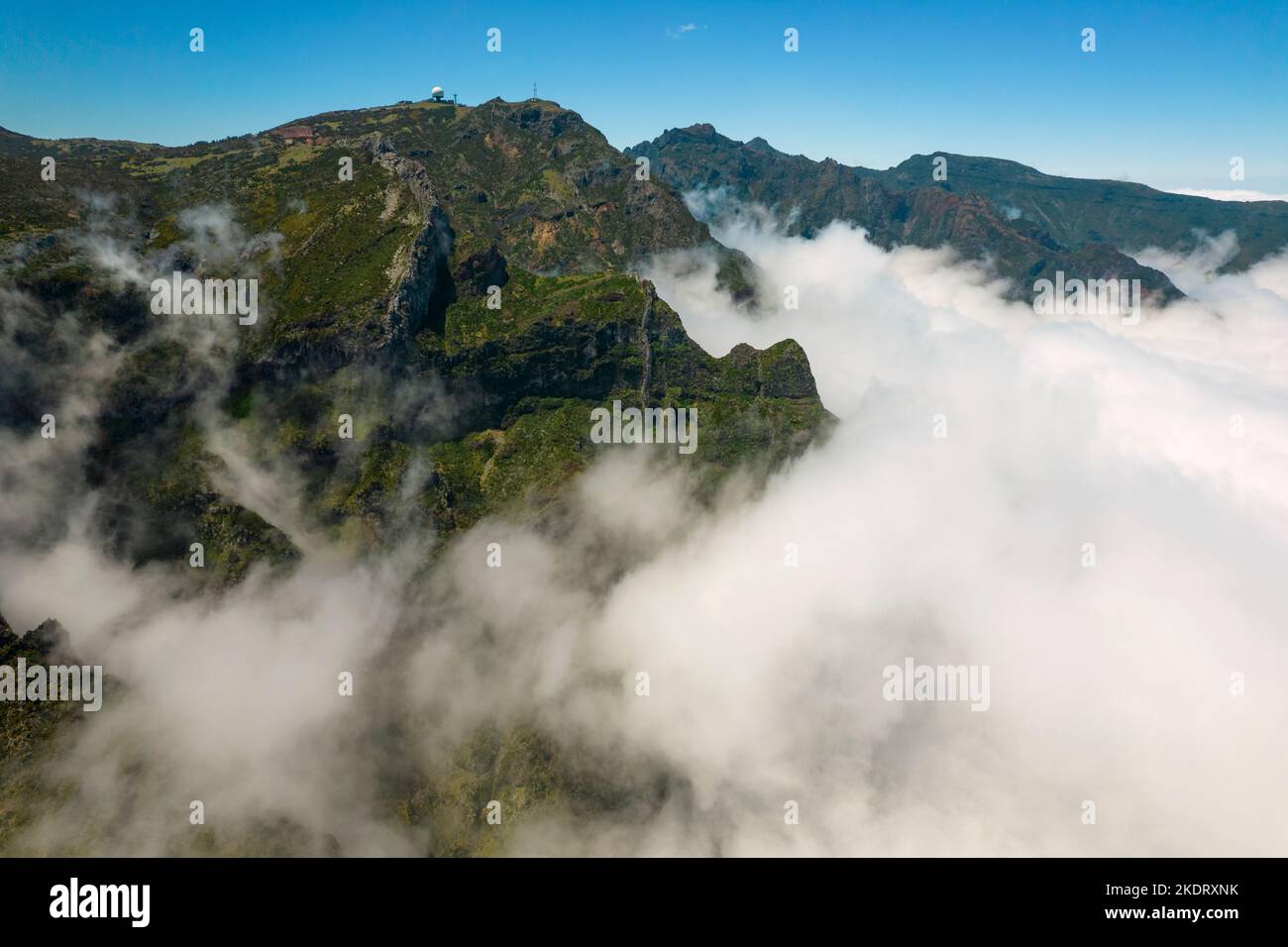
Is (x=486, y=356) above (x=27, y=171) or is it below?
below

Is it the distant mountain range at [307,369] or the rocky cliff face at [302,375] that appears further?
the distant mountain range at [307,369]

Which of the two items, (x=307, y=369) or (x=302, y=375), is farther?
(x=302, y=375)

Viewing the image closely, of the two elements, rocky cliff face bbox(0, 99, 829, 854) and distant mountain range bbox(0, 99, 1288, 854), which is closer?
rocky cliff face bbox(0, 99, 829, 854)

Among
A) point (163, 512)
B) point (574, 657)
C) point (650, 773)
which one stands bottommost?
point (650, 773)

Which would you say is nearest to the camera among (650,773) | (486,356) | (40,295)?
(40,295)

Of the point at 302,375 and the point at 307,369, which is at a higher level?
the point at 307,369
